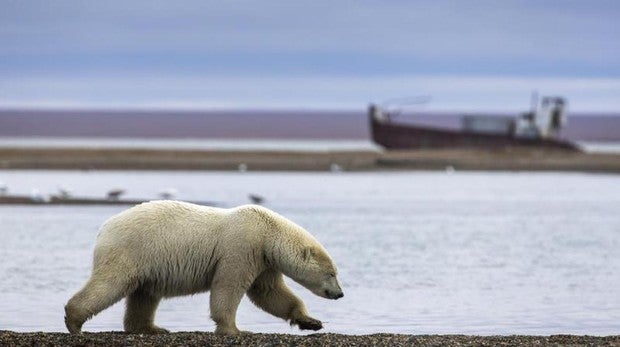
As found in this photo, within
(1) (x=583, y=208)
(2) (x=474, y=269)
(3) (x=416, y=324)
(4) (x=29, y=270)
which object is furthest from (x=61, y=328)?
(1) (x=583, y=208)

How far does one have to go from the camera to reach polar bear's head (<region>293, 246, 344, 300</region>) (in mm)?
12000

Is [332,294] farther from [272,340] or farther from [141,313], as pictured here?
[141,313]

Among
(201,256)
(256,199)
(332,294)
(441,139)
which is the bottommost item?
(441,139)

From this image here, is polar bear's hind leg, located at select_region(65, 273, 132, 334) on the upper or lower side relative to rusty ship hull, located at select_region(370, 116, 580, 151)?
upper

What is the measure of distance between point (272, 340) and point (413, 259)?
10494 millimetres

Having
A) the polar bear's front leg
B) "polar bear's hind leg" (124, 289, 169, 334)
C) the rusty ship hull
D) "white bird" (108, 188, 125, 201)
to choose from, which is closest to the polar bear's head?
the polar bear's front leg

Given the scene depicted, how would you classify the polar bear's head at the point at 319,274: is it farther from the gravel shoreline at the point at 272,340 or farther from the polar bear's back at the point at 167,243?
the polar bear's back at the point at 167,243

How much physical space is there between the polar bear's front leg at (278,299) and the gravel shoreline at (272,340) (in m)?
0.73

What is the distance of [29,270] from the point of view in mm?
18656

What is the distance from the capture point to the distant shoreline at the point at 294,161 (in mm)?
60688

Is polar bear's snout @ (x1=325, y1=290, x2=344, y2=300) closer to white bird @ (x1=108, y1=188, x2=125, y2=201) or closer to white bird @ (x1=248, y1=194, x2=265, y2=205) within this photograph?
white bird @ (x1=248, y1=194, x2=265, y2=205)

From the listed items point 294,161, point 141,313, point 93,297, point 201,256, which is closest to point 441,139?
point 294,161

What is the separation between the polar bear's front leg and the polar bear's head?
1.20ft

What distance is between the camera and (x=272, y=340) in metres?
11.2
